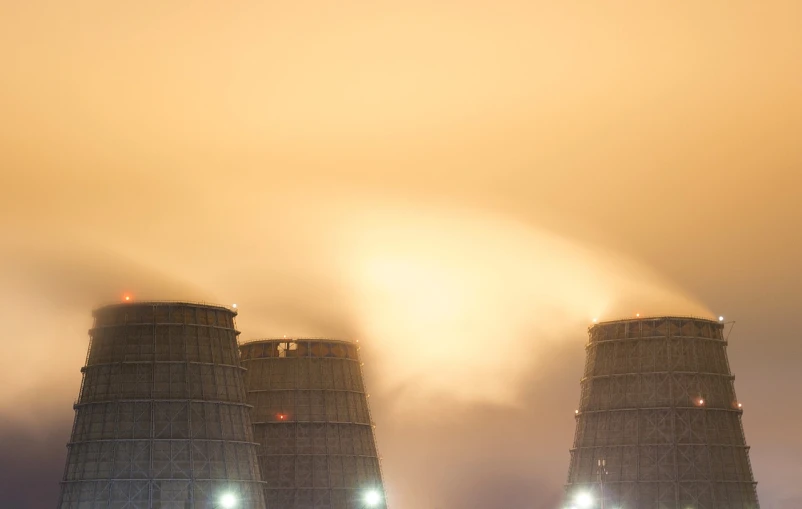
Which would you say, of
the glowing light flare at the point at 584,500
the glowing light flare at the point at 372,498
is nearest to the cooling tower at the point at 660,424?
the glowing light flare at the point at 584,500

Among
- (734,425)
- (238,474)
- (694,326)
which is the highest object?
(694,326)

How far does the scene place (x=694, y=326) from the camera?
14312 centimetres

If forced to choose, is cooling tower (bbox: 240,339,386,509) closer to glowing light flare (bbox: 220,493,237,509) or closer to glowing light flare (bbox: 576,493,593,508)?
glowing light flare (bbox: 576,493,593,508)

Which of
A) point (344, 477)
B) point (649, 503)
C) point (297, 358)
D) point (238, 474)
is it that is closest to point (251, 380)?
point (297, 358)

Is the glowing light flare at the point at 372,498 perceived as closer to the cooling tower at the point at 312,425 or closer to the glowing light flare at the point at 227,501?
the cooling tower at the point at 312,425

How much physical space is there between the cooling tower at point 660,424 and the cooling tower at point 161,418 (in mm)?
36227

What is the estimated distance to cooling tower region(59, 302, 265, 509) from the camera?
387 feet

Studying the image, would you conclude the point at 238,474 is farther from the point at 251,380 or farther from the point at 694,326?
the point at 694,326

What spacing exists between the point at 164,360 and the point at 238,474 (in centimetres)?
1193

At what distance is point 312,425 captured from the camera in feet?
496

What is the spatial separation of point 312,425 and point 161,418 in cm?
3371

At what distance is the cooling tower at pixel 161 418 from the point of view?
11806 centimetres

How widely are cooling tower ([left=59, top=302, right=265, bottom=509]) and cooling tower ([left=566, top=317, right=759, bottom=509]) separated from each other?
36227 mm

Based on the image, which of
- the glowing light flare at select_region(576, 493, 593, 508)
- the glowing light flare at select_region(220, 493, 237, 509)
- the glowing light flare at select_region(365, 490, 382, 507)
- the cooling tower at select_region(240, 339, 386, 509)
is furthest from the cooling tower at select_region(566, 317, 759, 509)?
Answer: the glowing light flare at select_region(220, 493, 237, 509)
